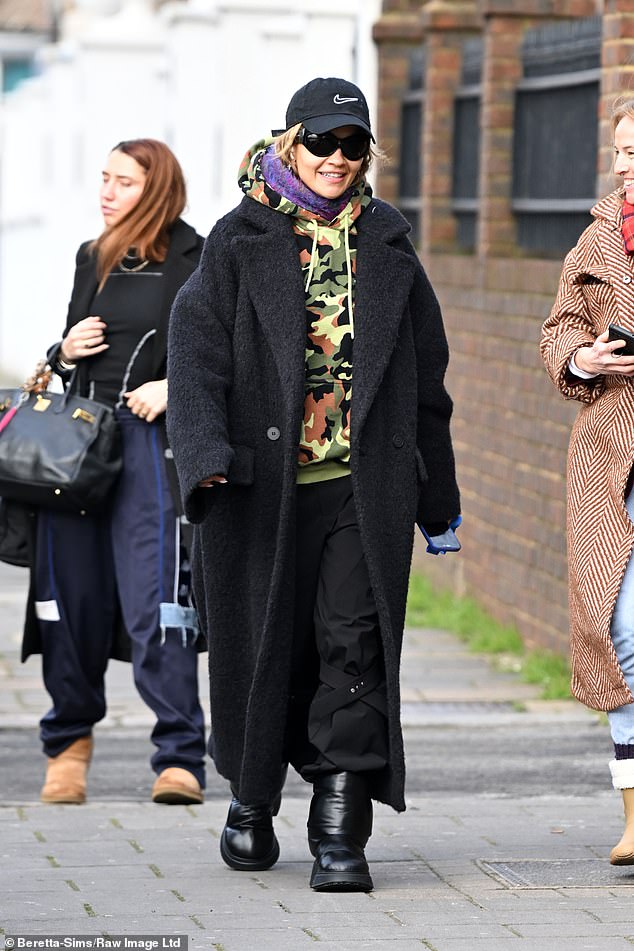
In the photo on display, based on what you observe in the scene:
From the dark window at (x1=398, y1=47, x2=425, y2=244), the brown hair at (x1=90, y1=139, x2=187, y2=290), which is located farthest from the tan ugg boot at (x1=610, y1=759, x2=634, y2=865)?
the dark window at (x1=398, y1=47, x2=425, y2=244)

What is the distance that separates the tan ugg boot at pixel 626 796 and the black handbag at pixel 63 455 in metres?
2.04

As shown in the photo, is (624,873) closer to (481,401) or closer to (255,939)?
(255,939)

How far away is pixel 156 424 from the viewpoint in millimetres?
6699

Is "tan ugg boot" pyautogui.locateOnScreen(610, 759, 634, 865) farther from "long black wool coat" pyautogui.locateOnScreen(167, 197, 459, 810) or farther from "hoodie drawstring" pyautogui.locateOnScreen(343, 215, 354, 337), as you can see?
"hoodie drawstring" pyautogui.locateOnScreen(343, 215, 354, 337)

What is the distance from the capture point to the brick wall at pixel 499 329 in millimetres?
8938

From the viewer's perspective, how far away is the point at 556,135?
9680mm

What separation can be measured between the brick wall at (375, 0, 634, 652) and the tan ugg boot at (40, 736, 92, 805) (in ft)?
8.57

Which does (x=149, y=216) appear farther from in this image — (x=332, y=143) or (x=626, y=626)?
(x=626, y=626)

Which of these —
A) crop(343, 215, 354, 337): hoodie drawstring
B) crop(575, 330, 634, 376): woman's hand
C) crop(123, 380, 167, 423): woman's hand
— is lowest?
crop(123, 380, 167, 423): woman's hand

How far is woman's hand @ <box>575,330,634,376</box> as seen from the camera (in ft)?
16.9

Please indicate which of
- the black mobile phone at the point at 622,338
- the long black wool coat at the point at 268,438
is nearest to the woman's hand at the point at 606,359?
the black mobile phone at the point at 622,338

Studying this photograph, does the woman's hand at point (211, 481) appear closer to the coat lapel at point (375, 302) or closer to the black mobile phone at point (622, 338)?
the coat lapel at point (375, 302)

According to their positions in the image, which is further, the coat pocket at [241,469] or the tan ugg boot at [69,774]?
the tan ugg boot at [69,774]

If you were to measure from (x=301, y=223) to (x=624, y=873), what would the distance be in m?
1.86
